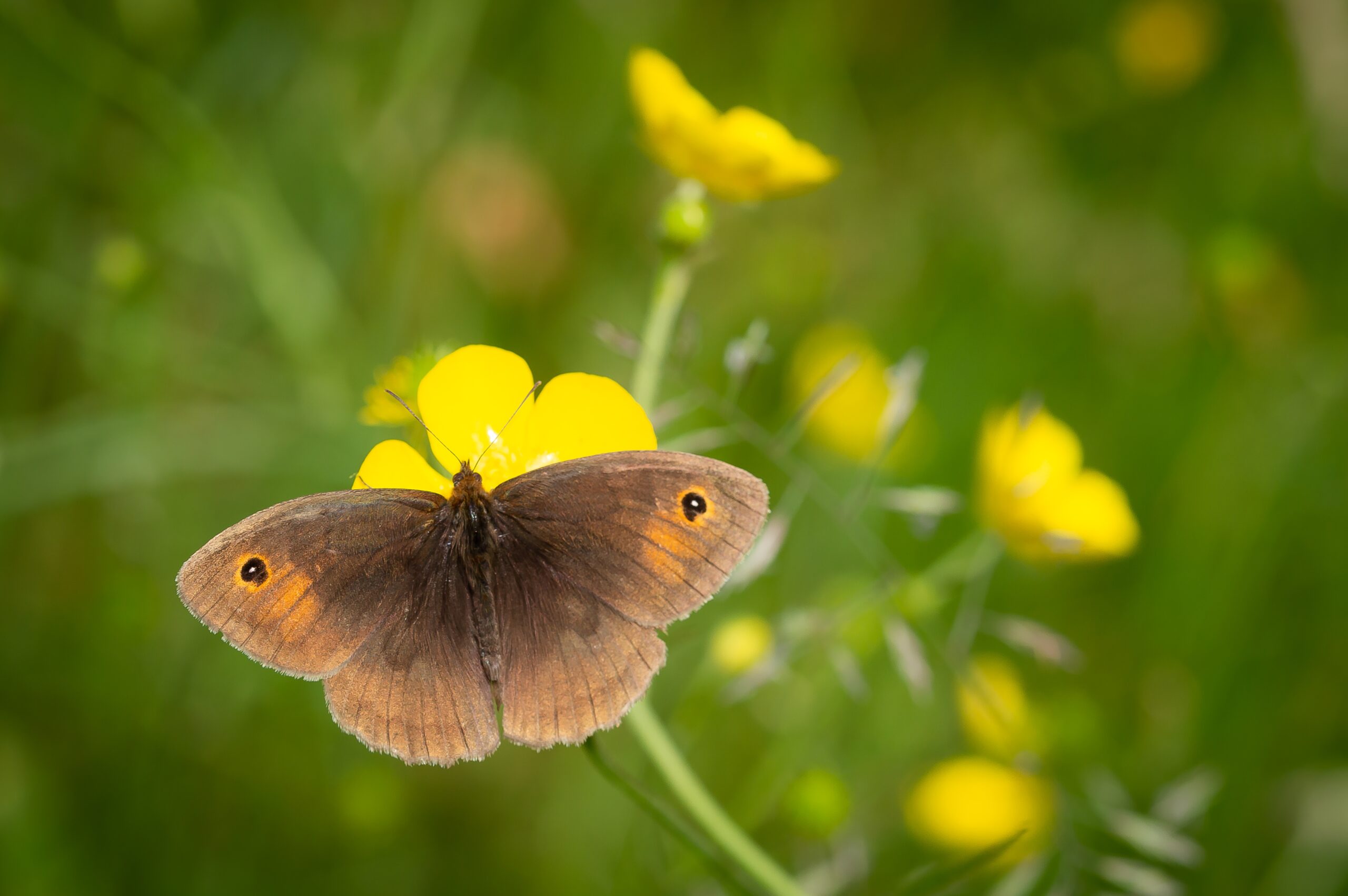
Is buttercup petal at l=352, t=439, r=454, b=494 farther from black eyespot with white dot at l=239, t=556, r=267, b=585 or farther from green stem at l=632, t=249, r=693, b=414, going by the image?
green stem at l=632, t=249, r=693, b=414

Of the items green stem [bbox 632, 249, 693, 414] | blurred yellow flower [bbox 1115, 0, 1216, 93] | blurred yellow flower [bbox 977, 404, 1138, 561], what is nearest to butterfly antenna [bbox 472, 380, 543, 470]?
green stem [bbox 632, 249, 693, 414]

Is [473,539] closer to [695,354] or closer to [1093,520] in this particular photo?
[695,354]

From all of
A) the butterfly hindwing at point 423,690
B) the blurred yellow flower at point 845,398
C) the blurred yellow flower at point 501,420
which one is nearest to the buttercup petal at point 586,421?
the blurred yellow flower at point 501,420

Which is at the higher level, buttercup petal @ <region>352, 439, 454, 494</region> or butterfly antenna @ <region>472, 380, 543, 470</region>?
butterfly antenna @ <region>472, 380, 543, 470</region>

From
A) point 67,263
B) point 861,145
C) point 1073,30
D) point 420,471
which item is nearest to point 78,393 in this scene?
point 67,263

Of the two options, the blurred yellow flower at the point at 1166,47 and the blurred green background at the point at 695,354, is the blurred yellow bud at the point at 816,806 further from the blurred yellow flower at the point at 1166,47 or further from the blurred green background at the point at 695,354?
the blurred yellow flower at the point at 1166,47
